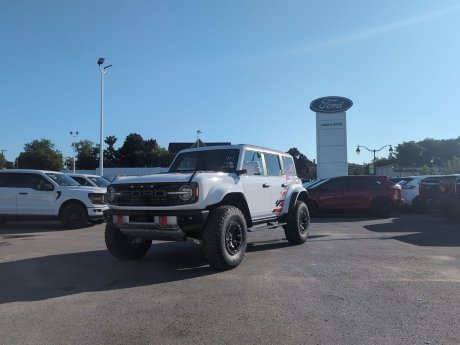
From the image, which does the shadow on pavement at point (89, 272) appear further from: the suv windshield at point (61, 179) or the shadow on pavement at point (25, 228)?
the suv windshield at point (61, 179)

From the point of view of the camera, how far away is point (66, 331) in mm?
4477

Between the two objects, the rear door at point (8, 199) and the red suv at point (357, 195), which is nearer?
the rear door at point (8, 199)

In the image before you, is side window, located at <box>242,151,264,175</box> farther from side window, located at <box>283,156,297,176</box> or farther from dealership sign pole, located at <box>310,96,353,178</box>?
dealership sign pole, located at <box>310,96,353,178</box>

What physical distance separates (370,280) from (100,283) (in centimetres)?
389

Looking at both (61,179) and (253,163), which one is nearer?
(253,163)

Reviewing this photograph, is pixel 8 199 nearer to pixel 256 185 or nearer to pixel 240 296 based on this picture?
pixel 256 185

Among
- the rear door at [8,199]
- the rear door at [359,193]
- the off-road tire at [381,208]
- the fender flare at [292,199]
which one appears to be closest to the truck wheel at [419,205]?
the off-road tire at [381,208]

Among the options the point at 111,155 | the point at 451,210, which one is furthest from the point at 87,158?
the point at 451,210

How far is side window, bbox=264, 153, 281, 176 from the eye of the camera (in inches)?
368

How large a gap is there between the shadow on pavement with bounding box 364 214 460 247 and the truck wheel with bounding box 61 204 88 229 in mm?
8775

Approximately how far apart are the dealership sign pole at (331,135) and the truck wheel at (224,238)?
70.4ft

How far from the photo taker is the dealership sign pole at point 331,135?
91.7 ft

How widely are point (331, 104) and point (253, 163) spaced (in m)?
21.6

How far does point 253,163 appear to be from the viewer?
8.11 metres
